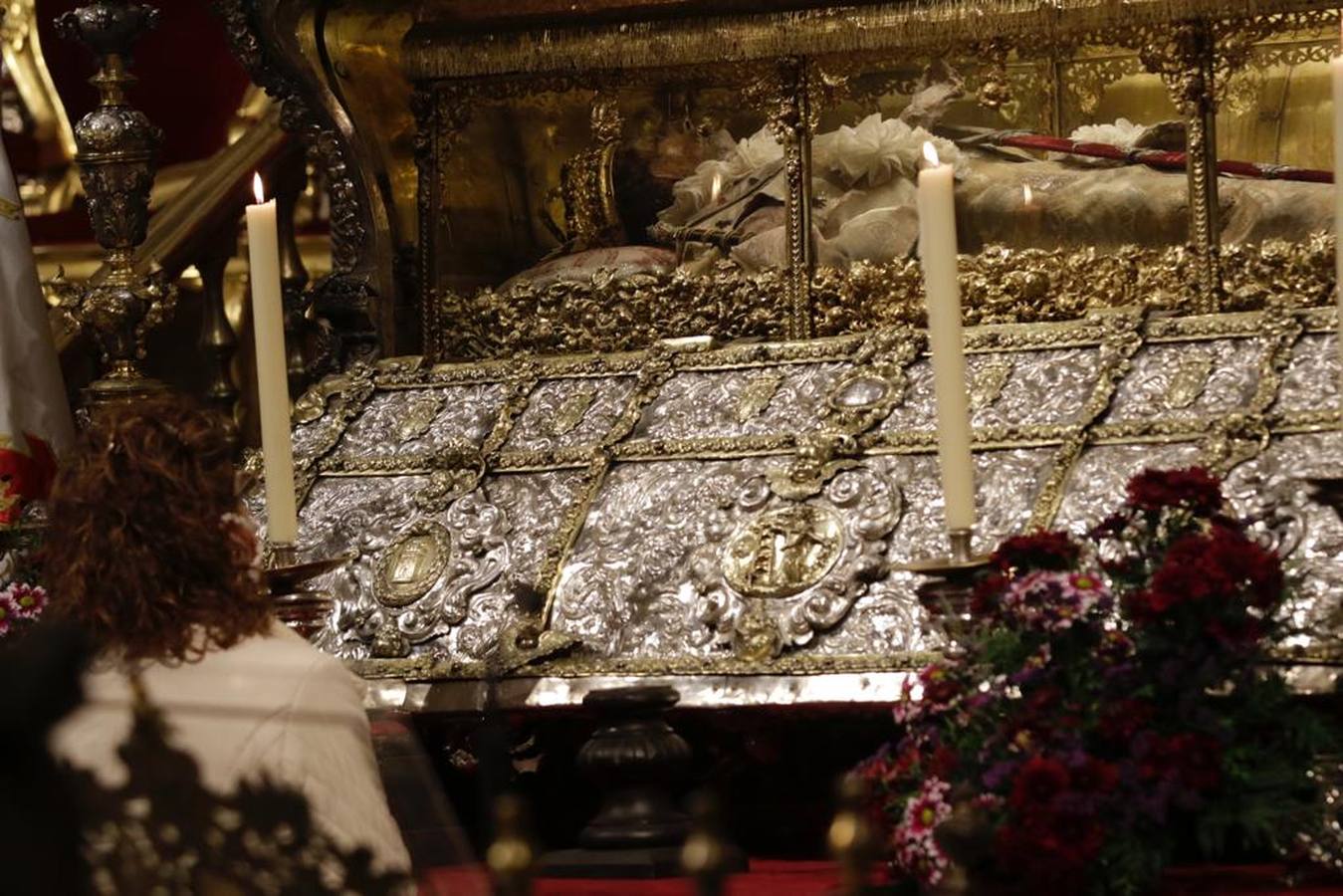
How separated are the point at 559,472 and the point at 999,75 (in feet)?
4.13

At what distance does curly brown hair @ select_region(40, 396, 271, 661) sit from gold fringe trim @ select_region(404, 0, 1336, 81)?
276 centimetres

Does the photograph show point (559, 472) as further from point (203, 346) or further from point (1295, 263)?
point (203, 346)

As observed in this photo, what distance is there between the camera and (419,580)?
18.3ft

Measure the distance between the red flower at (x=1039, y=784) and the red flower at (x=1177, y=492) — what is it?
17.6 inches

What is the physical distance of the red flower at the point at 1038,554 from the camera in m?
4.21

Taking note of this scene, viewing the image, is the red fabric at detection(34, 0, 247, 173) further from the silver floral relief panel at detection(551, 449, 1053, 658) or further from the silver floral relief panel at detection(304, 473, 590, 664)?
the silver floral relief panel at detection(551, 449, 1053, 658)

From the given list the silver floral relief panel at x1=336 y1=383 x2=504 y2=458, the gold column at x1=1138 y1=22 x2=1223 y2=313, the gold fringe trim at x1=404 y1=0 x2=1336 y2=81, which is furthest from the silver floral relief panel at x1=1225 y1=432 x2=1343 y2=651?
the silver floral relief panel at x1=336 y1=383 x2=504 y2=458

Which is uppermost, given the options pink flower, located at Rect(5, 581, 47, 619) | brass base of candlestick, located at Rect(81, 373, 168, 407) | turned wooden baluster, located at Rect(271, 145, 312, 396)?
turned wooden baluster, located at Rect(271, 145, 312, 396)

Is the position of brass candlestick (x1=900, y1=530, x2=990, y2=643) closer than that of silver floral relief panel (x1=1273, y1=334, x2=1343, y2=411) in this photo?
Yes

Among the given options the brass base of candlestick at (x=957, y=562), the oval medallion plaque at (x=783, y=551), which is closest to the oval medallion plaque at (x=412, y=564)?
the oval medallion plaque at (x=783, y=551)

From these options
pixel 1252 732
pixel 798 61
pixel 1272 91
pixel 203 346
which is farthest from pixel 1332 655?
pixel 203 346

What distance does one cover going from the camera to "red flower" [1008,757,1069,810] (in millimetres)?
3957

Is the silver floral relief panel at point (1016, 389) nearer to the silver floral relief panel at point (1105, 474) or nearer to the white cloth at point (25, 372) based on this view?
the silver floral relief panel at point (1105, 474)

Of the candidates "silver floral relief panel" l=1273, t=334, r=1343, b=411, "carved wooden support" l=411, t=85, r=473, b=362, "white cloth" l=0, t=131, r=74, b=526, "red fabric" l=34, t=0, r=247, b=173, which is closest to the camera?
"silver floral relief panel" l=1273, t=334, r=1343, b=411
